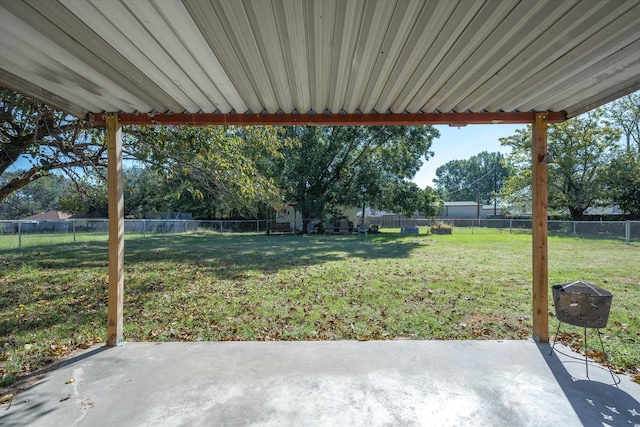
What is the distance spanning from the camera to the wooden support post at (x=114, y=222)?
12.1 ft

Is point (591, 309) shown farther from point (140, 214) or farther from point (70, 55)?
point (140, 214)

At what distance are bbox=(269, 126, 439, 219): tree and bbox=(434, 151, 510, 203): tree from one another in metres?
45.6

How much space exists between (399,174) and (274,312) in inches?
678

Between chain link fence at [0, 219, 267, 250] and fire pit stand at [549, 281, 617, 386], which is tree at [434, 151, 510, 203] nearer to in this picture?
chain link fence at [0, 219, 267, 250]

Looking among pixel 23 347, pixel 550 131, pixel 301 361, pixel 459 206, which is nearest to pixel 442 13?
pixel 301 361

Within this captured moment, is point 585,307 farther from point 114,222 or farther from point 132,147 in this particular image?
point 132,147

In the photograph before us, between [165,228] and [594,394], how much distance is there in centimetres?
2188

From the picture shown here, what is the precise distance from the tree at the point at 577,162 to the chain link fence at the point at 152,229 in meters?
2.72

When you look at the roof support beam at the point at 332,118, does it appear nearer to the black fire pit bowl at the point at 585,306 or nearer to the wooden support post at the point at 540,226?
the wooden support post at the point at 540,226

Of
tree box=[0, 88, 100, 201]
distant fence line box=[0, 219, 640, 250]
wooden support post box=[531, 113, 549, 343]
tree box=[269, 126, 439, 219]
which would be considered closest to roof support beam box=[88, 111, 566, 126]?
wooden support post box=[531, 113, 549, 343]

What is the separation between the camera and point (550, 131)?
A: 20250mm

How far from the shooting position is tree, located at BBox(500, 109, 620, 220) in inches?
789

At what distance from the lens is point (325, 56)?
8.14ft

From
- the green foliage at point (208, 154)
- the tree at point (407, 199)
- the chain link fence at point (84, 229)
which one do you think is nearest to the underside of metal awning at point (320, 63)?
the green foliage at point (208, 154)
